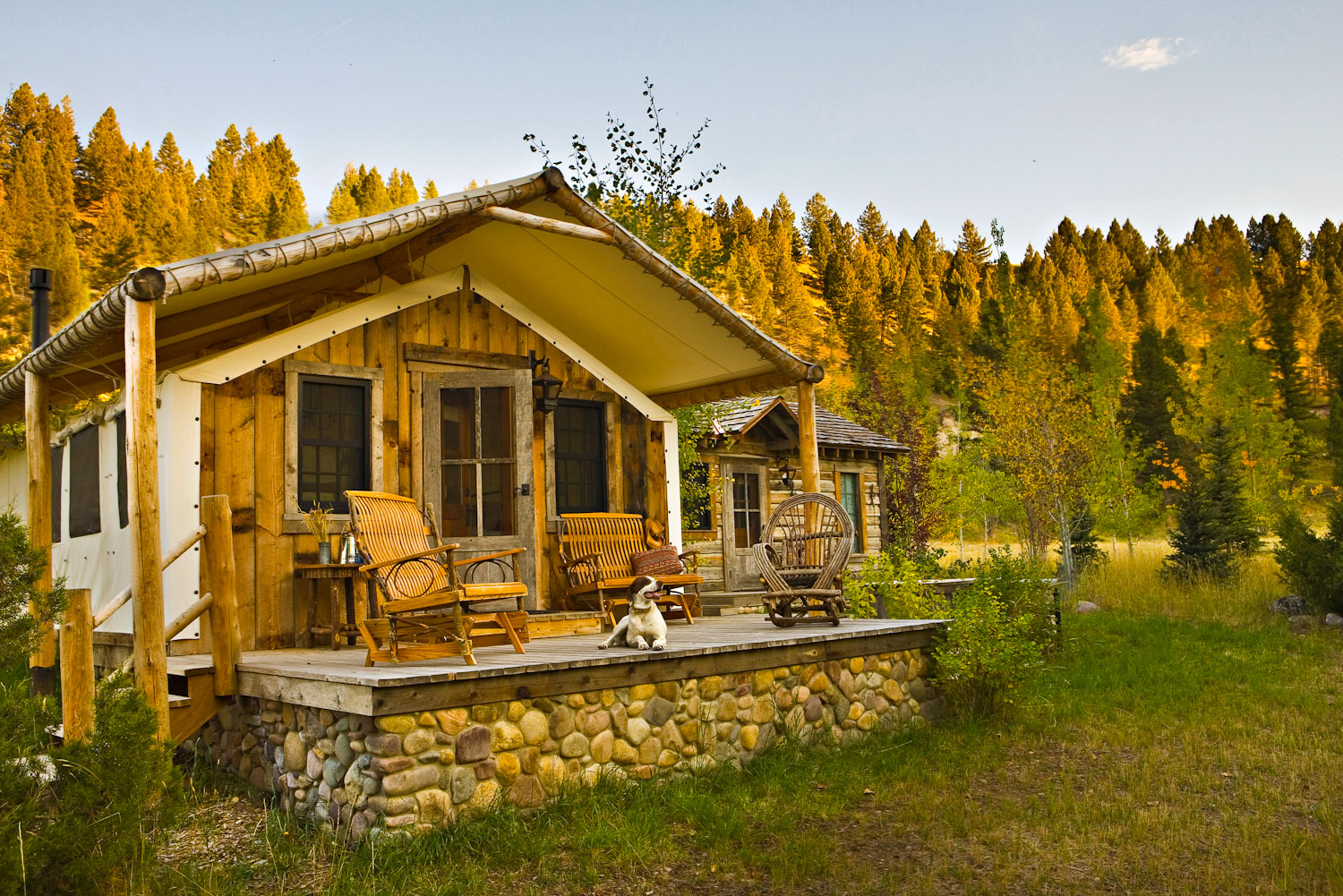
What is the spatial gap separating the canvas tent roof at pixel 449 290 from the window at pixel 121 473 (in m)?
0.41

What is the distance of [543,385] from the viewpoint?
8.03m

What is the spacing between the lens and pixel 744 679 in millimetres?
5863

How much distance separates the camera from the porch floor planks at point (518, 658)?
4508 mm

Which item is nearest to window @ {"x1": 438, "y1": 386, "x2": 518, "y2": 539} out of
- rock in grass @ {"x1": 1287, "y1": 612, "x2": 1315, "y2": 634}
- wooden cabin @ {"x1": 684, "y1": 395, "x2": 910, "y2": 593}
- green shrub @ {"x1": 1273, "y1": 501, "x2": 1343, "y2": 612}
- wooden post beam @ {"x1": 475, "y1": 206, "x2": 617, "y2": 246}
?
wooden post beam @ {"x1": 475, "y1": 206, "x2": 617, "y2": 246}

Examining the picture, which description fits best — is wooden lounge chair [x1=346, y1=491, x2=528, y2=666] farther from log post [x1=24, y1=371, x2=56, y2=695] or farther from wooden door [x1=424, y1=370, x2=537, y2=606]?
log post [x1=24, y1=371, x2=56, y2=695]

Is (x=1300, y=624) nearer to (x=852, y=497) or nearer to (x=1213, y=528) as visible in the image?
(x=1213, y=528)

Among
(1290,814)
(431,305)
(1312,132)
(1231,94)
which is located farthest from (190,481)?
(1312,132)

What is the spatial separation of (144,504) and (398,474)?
114 inches

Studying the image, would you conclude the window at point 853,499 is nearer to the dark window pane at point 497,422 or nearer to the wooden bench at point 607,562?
the wooden bench at point 607,562

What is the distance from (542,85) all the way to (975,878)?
57.8 ft

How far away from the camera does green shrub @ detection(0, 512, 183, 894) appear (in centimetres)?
313

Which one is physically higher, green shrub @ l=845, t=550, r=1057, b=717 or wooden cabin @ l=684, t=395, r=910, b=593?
wooden cabin @ l=684, t=395, r=910, b=593

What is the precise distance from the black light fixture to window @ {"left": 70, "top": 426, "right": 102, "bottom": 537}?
10.9 ft

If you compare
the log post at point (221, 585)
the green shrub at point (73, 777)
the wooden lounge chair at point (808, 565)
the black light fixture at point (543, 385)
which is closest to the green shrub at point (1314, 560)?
the wooden lounge chair at point (808, 565)
